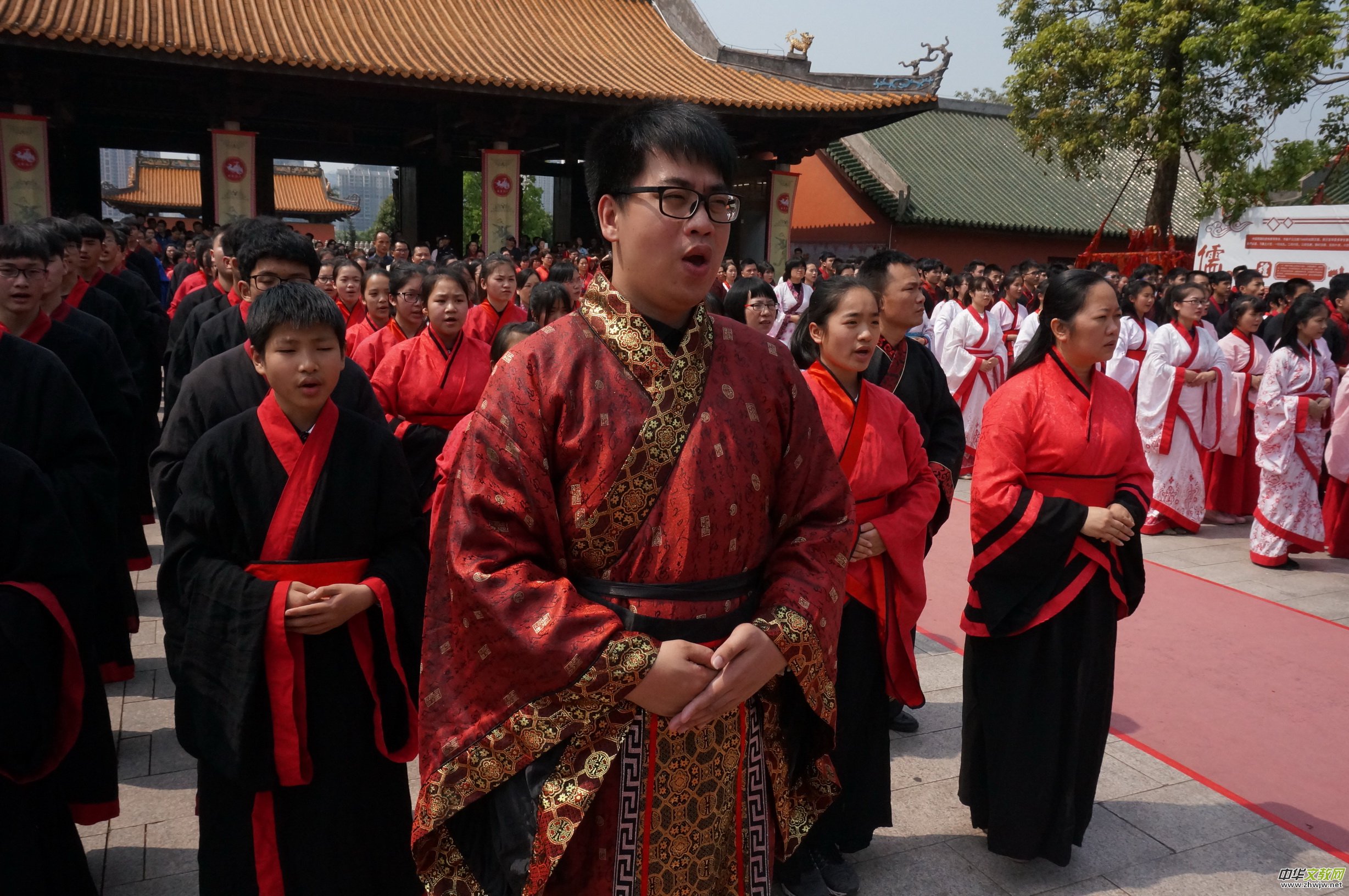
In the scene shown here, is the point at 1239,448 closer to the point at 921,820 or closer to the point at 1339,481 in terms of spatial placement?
the point at 1339,481

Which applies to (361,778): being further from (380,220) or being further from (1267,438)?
(380,220)

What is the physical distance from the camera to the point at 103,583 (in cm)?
325

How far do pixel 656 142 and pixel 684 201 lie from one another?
114 mm

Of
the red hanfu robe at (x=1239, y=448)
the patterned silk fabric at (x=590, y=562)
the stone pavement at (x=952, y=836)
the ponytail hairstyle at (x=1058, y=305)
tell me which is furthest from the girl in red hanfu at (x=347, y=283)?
the red hanfu robe at (x=1239, y=448)

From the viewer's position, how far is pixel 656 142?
167 centimetres

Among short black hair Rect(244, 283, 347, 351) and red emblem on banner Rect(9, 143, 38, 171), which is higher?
red emblem on banner Rect(9, 143, 38, 171)

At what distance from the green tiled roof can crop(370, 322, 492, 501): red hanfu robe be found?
60.8 feet

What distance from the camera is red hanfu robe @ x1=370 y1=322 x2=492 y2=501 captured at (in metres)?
3.96

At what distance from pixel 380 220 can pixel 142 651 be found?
121ft

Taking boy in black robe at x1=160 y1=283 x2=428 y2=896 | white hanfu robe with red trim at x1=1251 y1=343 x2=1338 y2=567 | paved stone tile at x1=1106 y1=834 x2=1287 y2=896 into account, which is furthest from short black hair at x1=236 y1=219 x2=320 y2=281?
white hanfu robe with red trim at x1=1251 y1=343 x2=1338 y2=567

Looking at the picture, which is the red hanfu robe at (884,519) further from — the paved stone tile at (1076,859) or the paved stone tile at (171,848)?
the paved stone tile at (171,848)

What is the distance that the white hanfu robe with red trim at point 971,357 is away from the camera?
858cm

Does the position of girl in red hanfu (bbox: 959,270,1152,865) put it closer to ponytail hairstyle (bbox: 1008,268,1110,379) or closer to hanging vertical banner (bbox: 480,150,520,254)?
Result: ponytail hairstyle (bbox: 1008,268,1110,379)

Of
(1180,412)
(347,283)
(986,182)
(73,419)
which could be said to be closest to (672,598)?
(73,419)
